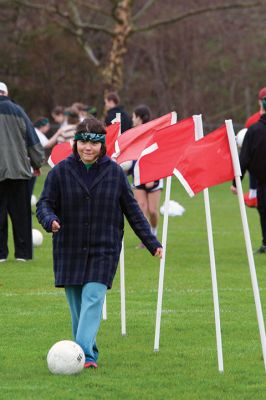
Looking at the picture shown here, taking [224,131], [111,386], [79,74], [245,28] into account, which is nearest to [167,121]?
[224,131]

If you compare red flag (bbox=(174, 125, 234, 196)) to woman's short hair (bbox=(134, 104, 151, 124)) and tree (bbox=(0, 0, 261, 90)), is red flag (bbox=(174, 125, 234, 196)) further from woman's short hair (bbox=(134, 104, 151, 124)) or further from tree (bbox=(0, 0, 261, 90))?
tree (bbox=(0, 0, 261, 90))

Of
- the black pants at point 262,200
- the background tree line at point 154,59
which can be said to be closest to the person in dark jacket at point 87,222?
the black pants at point 262,200

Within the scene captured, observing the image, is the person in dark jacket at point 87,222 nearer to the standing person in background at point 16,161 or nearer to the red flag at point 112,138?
the red flag at point 112,138

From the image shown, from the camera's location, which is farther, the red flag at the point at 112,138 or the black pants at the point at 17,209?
the black pants at the point at 17,209

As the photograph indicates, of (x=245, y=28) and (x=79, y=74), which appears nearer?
(x=79, y=74)

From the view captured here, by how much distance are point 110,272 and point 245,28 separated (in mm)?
42296

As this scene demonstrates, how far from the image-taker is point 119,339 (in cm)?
1014

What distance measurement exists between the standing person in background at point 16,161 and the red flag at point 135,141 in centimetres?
515

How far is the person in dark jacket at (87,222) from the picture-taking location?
8531 millimetres

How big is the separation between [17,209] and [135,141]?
566 cm

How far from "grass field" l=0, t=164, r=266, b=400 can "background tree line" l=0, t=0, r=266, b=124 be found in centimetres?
2892

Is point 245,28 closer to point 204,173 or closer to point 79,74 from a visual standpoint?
point 79,74

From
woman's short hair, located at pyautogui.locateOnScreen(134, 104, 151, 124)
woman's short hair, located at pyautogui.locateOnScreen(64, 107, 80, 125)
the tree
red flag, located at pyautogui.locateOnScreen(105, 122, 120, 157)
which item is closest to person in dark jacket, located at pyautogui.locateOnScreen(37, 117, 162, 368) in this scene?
red flag, located at pyautogui.locateOnScreen(105, 122, 120, 157)

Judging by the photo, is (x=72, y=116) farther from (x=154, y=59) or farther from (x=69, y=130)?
(x=154, y=59)
